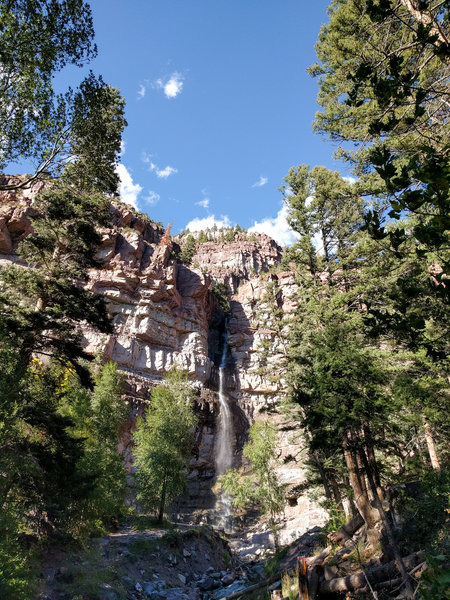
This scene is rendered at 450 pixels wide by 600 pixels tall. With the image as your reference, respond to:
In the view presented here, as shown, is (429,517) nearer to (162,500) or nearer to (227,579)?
(227,579)

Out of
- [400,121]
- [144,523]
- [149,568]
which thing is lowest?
[149,568]

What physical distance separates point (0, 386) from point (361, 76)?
32.0ft

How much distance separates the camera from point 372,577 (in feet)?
26.7

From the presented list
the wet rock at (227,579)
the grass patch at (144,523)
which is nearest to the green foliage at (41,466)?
the grass patch at (144,523)

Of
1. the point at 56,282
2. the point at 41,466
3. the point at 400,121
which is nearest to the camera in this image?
the point at 400,121

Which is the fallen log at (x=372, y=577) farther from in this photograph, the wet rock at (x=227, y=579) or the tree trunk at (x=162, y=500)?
the tree trunk at (x=162, y=500)

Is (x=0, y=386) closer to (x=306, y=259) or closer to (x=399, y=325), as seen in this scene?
(x=399, y=325)

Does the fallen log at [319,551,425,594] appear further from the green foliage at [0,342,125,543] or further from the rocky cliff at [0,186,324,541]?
the rocky cliff at [0,186,324,541]

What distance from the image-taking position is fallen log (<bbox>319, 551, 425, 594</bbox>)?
7.96 metres

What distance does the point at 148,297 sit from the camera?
49000mm

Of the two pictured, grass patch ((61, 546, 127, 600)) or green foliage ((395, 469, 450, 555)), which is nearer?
green foliage ((395, 469, 450, 555))

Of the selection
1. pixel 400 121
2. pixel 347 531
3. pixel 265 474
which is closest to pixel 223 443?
pixel 265 474

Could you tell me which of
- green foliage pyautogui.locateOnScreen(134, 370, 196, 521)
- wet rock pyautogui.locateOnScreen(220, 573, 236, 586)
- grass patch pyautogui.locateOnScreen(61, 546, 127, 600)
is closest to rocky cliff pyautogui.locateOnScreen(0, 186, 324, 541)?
green foliage pyautogui.locateOnScreen(134, 370, 196, 521)

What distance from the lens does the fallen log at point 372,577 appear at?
7957mm
